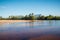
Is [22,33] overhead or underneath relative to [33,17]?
underneath

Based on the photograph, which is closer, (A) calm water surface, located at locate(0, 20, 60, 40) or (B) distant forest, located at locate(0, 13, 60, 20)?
(A) calm water surface, located at locate(0, 20, 60, 40)

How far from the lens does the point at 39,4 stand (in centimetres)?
226

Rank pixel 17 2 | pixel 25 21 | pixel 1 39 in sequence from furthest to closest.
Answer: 1. pixel 25 21
2. pixel 17 2
3. pixel 1 39

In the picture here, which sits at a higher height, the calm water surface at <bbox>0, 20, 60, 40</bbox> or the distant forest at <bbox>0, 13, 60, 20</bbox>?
the distant forest at <bbox>0, 13, 60, 20</bbox>

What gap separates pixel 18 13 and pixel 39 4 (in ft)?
1.79

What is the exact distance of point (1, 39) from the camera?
6.71 ft

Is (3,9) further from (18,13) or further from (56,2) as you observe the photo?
(56,2)

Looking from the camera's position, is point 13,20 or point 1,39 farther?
point 13,20

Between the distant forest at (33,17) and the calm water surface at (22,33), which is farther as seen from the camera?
the distant forest at (33,17)

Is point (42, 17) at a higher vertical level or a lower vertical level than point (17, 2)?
lower

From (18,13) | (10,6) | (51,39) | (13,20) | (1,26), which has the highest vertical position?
(10,6)

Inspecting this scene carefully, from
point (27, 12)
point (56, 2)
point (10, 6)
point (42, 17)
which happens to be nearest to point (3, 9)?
point (10, 6)

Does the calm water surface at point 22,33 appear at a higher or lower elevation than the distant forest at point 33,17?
lower

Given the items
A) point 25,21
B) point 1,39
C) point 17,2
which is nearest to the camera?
point 1,39
